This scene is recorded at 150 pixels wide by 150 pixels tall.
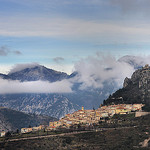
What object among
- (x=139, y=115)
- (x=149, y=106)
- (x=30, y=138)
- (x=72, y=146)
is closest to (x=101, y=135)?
(x=72, y=146)

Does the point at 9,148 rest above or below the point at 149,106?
below

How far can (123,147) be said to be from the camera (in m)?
133

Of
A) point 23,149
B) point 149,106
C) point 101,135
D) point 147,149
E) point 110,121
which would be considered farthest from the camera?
point 149,106

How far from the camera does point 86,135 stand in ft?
501

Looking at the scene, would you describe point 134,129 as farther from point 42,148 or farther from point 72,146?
point 42,148

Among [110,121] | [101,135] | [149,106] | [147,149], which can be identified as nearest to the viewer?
[147,149]

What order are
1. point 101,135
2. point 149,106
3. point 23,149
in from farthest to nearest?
point 149,106
point 101,135
point 23,149

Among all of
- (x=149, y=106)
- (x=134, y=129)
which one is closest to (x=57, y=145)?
(x=134, y=129)

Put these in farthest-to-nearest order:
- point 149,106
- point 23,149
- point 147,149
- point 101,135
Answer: point 149,106
point 101,135
point 23,149
point 147,149

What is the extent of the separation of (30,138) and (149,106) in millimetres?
70001

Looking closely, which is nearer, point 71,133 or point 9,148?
point 9,148

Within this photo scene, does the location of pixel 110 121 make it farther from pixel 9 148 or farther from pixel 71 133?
pixel 9 148

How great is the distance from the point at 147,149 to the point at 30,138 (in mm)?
45572

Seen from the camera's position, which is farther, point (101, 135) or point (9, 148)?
point (101, 135)
